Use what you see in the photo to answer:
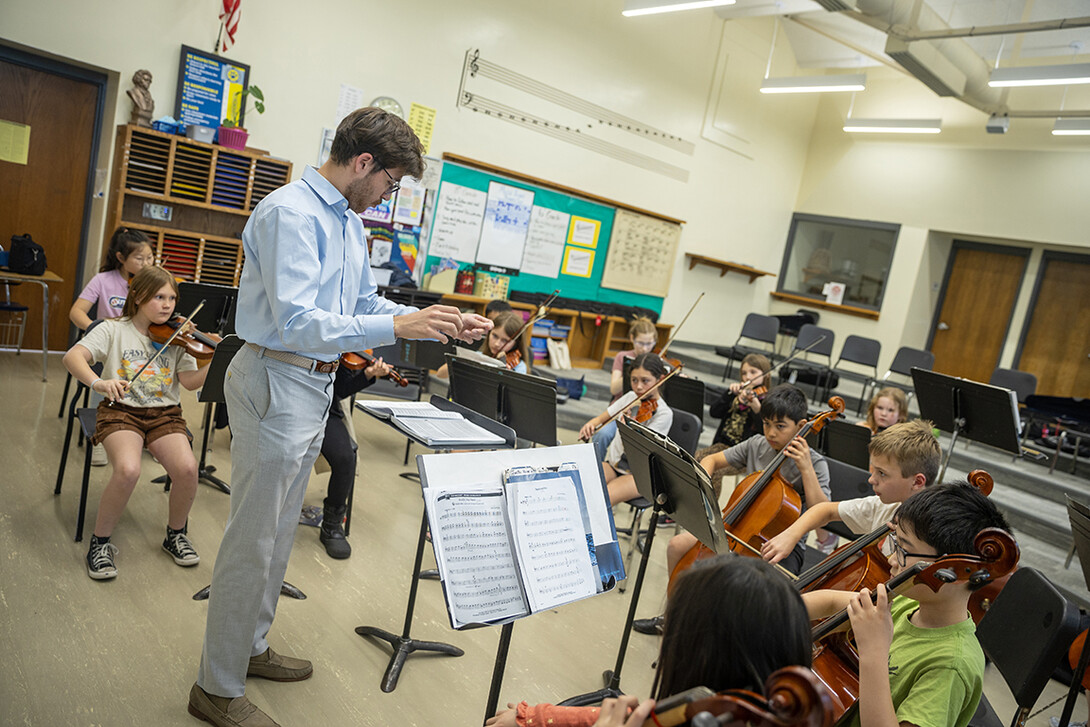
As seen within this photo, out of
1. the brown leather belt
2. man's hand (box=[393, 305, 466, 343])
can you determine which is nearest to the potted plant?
the brown leather belt

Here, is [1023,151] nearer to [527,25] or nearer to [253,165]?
[527,25]

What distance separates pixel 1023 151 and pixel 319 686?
9.39 meters

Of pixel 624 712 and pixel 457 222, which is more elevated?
pixel 457 222

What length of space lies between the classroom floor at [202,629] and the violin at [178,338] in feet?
2.42

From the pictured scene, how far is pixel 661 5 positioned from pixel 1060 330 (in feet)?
19.5

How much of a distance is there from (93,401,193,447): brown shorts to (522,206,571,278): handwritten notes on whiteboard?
508cm

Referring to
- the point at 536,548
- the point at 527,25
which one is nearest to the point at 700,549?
the point at 536,548

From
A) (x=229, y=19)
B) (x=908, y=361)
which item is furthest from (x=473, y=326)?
(x=908, y=361)

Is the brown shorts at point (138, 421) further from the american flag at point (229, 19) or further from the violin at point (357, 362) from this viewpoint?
the american flag at point (229, 19)

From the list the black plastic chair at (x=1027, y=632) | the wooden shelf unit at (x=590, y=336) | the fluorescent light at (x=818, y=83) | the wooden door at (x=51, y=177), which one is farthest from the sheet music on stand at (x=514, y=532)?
the fluorescent light at (x=818, y=83)

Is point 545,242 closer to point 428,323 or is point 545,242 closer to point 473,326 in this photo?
point 473,326

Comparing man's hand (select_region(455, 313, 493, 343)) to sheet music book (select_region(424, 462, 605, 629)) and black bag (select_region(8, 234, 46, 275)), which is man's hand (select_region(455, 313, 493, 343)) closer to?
sheet music book (select_region(424, 462, 605, 629))

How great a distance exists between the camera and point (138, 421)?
2723mm

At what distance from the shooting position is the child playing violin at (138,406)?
2.57 meters
